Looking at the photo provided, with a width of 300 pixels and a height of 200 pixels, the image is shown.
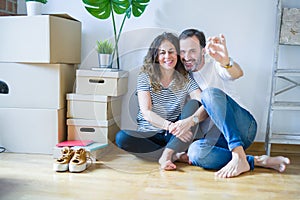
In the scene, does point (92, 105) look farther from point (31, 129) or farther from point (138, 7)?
point (138, 7)

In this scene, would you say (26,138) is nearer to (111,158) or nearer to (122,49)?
(111,158)

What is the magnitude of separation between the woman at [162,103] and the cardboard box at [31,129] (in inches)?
11.6

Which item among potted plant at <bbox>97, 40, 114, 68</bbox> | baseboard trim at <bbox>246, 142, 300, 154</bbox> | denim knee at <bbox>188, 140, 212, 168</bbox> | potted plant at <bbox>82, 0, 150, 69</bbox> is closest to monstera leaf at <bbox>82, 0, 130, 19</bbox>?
potted plant at <bbox>82, 0, 150, 69</bbox>

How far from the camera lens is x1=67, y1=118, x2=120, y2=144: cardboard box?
1.46 meters

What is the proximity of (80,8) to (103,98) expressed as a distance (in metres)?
0.58

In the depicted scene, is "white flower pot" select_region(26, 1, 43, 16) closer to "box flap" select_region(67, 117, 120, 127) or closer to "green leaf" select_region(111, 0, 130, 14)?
"green leaf" select_region(111, 0, 130, 14)

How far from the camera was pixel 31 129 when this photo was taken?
1.45m

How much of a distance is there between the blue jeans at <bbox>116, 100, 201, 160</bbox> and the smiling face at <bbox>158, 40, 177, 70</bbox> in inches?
7.2

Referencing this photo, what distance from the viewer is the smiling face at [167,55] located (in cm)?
141

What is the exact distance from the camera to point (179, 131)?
4.36 ft

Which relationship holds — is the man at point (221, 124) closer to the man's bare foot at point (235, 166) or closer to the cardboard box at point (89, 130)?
the man's bare foot at point (235, 166)

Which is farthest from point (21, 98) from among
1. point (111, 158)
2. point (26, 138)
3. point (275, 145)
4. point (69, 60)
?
point (275, 145)

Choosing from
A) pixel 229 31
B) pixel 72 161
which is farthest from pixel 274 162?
pixel 72 161

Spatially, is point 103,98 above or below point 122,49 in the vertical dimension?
below
